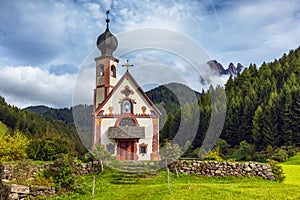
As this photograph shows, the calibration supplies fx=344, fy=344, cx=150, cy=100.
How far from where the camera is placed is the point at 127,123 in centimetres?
2747

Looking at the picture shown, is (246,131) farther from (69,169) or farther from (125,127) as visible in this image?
(69,169)

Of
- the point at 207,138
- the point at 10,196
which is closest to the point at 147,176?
Answer: the point at 10,196

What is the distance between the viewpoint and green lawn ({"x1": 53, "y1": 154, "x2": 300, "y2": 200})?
488 inches

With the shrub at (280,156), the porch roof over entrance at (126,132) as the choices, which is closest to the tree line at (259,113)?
the porch roof over entrance at (126,132)

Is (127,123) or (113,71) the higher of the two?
(113,71)

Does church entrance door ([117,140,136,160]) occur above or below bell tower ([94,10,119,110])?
below

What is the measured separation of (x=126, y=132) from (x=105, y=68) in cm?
646

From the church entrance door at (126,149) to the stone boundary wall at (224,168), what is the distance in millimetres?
8931

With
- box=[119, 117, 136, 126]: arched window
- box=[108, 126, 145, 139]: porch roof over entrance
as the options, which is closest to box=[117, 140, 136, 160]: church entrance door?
box=[108, 126, 145, 139]: porch roof over entrance

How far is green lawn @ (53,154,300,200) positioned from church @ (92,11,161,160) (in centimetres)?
808

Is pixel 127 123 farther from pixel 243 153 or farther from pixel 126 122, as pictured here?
pixel 243 153

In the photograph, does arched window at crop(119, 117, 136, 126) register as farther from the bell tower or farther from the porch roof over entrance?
the bell tower

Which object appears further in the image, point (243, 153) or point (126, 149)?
point (243, 153)

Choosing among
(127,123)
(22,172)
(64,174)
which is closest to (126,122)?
(127,123)
